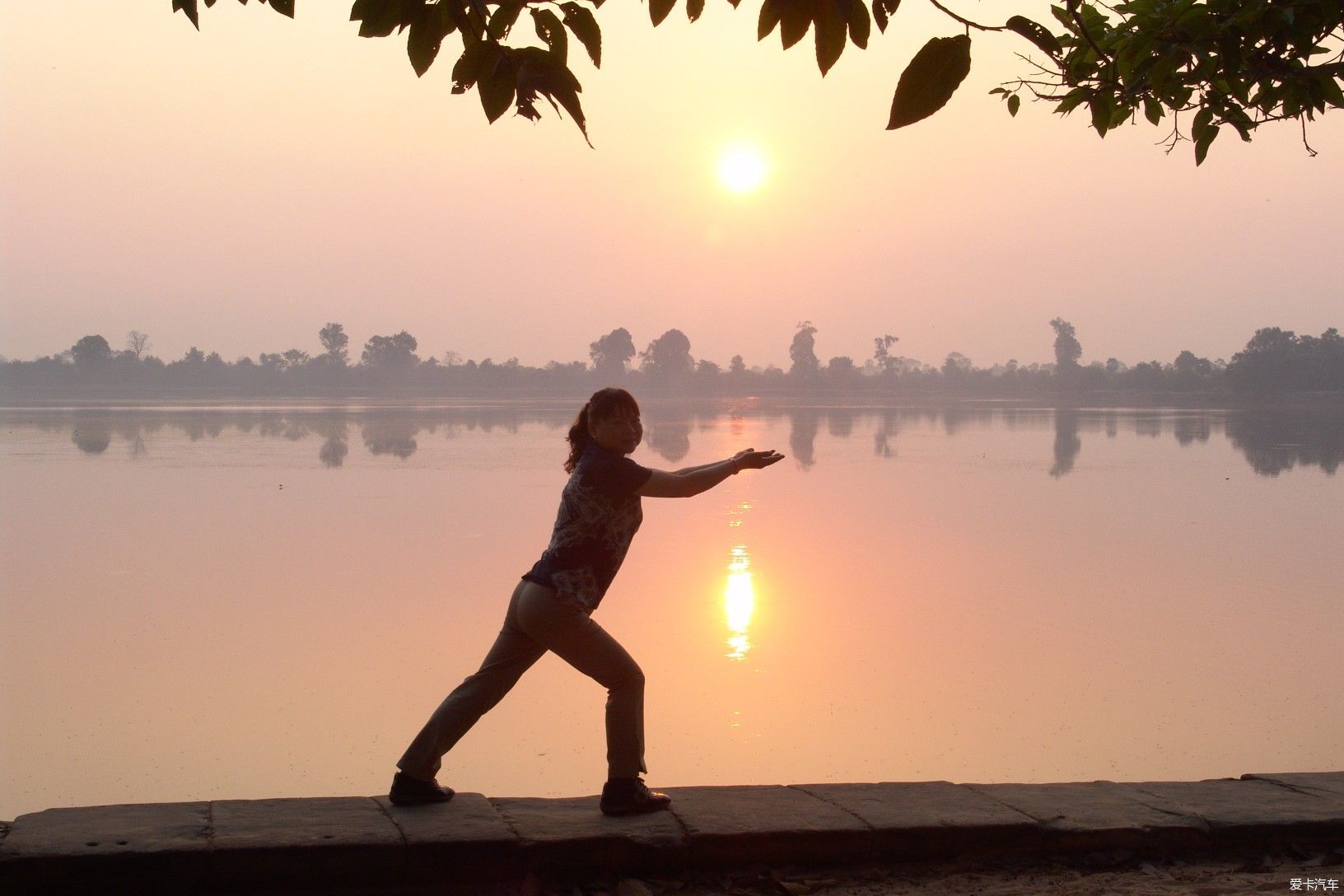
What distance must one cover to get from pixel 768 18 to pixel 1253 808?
8.68ft

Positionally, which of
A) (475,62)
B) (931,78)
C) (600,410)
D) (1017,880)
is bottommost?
(1017,880)

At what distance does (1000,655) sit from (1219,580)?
3448 mm

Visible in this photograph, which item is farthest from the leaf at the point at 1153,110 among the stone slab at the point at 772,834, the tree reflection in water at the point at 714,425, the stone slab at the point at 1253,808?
the tree reflection in water at the point at 714,425

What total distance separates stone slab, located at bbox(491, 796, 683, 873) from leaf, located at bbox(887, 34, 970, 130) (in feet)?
6.37

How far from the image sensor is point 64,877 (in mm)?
2885

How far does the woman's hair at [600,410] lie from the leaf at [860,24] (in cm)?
155

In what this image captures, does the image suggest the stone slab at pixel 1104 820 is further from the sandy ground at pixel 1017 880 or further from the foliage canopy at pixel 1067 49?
the foliage canopy at pixel 1067 49

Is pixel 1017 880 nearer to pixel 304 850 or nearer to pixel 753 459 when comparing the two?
pixel 753 459

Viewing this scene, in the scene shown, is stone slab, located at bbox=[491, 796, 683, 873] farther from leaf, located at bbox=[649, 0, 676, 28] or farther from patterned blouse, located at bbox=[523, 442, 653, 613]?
leaf, located at bbox=[649, 0, 676, 28]

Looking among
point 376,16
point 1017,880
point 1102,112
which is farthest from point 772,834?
point 1102,112

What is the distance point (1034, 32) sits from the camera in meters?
2.35

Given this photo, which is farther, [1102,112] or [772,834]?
[1102,112]

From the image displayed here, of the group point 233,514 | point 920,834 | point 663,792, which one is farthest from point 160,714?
point 233,514

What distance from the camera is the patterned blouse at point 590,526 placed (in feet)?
11.2
